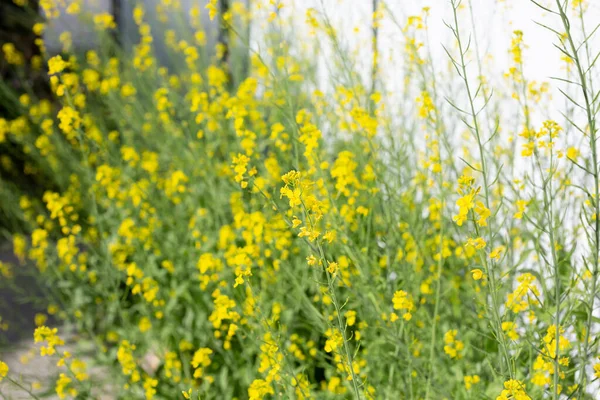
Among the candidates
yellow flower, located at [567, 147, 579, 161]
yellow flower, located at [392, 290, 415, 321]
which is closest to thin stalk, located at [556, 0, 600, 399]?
yellow flower, located at [392, 290, 415, 321]

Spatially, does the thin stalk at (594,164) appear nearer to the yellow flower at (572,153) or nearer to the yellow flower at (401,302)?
the yellow flower at (401,302)

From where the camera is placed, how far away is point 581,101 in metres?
2.25

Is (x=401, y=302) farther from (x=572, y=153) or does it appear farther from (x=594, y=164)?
(x=572, y=153)

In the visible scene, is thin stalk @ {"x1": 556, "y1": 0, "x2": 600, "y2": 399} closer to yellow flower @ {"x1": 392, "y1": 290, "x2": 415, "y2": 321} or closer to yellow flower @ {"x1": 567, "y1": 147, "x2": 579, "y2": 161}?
yellow flower @ {"x1": 392, "y1": 290, "x2": 415, "y2": 321}

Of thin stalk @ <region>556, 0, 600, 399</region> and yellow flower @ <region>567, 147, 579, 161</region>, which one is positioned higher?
yellow flower @ <region>567, 147, 579, 161</region>

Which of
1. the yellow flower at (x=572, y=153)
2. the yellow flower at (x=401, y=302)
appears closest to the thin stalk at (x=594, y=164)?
the yellow flower at (x=401, y=302)

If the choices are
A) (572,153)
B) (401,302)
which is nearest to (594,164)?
(401,302)

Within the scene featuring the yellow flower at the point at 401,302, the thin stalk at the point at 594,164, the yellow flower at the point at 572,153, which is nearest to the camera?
the thin stalk at the point at 594,164

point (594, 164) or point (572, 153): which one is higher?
point (572, 153)

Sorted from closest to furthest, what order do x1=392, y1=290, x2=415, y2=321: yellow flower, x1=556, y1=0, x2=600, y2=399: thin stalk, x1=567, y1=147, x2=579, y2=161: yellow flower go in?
1. x1=556, y1=0, x2=600, y2=399: thin stalk
2. x1=392, y1=290, x2=415, y2=321: yellow flower
3. x1=567, y1=147, x2=579, y2=161: yellow flower

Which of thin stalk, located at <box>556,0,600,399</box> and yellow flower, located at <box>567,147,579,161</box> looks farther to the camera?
yellow flower, located at <box>567,147,579,161</box>

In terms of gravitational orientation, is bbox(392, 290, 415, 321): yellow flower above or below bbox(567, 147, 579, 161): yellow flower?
below

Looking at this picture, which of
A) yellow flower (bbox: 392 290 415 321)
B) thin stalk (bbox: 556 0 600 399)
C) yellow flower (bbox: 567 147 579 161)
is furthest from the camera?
yellow flower (bbox: 567 147 579 161)

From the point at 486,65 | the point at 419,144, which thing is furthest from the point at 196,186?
the point at 486,65
